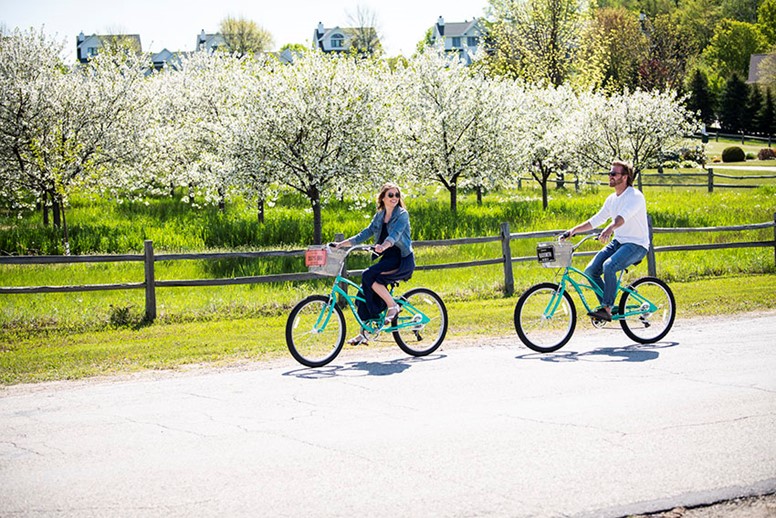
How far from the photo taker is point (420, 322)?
10.1m

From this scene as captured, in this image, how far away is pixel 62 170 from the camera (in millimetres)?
29359

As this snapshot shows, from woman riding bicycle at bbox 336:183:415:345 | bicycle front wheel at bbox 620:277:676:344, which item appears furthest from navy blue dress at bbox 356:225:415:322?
bicycle front wheel at bbox 620:277:676:344

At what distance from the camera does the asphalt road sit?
5340mm

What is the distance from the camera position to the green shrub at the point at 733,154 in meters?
64.1

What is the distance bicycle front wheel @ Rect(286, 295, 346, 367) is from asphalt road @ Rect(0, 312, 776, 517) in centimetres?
19

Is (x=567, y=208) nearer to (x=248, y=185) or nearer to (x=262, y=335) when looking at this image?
(x=248, y=185)

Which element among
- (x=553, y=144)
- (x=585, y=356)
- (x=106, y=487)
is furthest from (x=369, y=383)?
(x=553, y=144)

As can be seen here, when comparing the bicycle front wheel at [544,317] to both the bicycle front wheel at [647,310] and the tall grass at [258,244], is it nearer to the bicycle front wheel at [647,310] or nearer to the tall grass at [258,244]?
the bicycle front wheel at [647,310]

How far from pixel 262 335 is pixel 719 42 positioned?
9521cm

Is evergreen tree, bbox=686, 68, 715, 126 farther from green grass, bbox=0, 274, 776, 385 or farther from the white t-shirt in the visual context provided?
the white t-shirt

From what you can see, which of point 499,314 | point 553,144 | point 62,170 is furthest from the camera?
point 553,144

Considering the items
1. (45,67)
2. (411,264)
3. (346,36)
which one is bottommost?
(411,264)

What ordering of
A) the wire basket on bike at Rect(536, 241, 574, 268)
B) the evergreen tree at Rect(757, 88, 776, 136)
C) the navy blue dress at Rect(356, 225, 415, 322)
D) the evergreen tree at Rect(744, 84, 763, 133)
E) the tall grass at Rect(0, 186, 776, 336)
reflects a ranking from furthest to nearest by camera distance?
the evergreen tree at Rect(744, 84, 763, 133) → the evergreen tree at Rect(757, 88, 776, 136) → the tall grass at Rect(0, 186, 776, 336) → the wire basket on bike at Rect(536, 241, 574, 268) → the navy blue dress at Rect(356, 225, 415, 322)

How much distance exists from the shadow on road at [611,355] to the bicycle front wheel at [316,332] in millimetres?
2109
